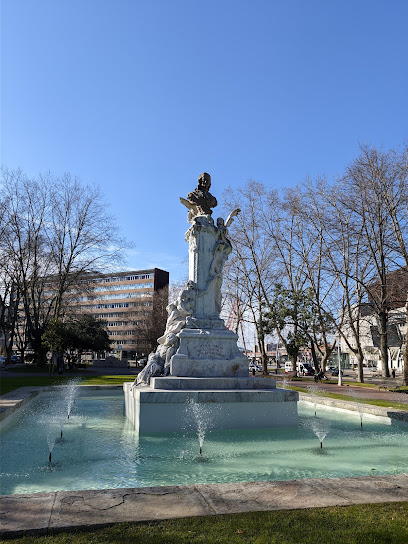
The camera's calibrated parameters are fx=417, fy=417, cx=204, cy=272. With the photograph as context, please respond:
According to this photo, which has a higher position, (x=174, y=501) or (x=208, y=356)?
(x=208, y=356)

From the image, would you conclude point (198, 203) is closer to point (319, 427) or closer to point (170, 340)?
point (170, 340)

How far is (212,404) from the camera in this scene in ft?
29.2

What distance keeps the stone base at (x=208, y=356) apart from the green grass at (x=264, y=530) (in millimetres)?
6686

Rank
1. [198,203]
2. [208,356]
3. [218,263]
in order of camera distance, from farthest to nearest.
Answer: [198,203] < [218,263] < [208,356]

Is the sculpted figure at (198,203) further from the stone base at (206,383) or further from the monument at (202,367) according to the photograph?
the stone base at (206,383)

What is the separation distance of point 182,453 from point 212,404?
2241 mm

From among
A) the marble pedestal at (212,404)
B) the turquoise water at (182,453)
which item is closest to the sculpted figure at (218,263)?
the marble pedestal at (212,404)

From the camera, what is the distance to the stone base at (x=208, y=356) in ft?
33.9

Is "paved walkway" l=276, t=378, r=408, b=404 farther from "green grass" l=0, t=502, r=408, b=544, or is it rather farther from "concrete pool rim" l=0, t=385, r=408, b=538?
"green grass" l=0, t=502, r=408, b=544

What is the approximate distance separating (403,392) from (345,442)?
13639mm

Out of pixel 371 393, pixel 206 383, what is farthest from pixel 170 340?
pixel 371 393

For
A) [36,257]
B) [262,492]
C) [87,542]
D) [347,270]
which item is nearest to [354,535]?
[262,492]

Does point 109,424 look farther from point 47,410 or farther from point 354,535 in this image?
point 354,535

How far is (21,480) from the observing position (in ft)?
17.2
